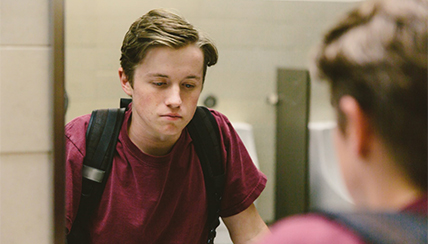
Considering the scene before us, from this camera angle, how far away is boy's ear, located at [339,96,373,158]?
38 centimetres

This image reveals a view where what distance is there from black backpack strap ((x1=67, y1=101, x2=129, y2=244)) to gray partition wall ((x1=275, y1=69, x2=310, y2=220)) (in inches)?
15.7

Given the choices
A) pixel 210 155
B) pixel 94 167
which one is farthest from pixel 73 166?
pixel 210 155

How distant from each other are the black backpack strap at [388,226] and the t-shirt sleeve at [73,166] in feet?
1.86

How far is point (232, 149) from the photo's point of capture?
908 millimetres

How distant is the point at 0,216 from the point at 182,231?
357 mm

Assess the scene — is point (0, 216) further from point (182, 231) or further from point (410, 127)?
point (410, 127)

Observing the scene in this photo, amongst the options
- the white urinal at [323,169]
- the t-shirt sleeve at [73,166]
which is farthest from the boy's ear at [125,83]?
the white urinal at [323,169]

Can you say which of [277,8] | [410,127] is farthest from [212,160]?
[410,127]

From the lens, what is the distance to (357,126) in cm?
38

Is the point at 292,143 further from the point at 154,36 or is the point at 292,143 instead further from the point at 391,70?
the point at 391,70

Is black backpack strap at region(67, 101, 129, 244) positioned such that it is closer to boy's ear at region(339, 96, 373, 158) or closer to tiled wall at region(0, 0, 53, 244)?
tiled wall at region(0, 0, 53, 244)

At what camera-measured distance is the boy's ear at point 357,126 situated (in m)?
0.38

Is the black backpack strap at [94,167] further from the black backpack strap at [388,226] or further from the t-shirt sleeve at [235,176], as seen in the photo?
the black backpack strap at [388,226]

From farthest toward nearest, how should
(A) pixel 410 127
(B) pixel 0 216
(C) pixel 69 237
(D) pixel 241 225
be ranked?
(D) pixel 241 225, (C) pixel 69 237, (B) pixel 0 216, (A) pixel 410 127
